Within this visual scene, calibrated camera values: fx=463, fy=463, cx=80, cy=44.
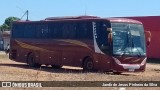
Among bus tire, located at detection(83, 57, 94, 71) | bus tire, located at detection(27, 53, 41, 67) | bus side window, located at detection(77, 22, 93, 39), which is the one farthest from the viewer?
bus tire, located at detection(27, 53, 41, 67)

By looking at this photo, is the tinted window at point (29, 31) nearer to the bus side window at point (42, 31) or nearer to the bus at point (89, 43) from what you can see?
the bus at point (89, 43)

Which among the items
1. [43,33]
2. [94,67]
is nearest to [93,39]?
[94,67]

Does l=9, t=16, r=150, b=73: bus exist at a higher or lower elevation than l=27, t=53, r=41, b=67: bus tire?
higher

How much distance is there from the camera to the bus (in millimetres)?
23641

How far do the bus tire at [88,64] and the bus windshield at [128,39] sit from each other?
2011mm

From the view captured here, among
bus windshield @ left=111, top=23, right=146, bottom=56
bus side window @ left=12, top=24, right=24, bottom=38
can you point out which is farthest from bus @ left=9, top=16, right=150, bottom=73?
bus side window @ left=12, top=24, right=24, bottom=38

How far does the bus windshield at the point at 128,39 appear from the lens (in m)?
23.5

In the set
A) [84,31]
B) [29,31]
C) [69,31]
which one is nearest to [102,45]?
[84,31]

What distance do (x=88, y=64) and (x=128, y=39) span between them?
280 cm

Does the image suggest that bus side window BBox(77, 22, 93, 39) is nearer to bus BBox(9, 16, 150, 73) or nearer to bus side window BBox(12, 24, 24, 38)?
bus BBox(9, 16, 150, 73)

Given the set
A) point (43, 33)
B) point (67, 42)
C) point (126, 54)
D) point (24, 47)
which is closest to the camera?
point (126, 54)

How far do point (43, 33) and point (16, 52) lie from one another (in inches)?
151

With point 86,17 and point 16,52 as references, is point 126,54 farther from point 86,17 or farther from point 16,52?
point 16,52

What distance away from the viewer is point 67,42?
26.4 meters
